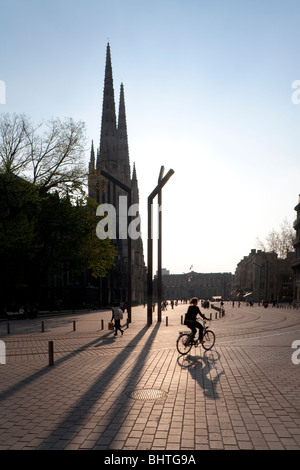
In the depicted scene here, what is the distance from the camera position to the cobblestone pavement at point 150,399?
4875 mm

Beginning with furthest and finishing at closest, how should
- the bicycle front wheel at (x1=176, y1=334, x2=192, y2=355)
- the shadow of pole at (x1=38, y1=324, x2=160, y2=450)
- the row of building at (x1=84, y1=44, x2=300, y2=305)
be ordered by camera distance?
the row of building at (x1=84, y1=44, x2=300, y2=305), the bicycle front wheel at (x1=176, y1=334, x2=192, y2=355), the shadow of pole at (x1=38, y1=324, x2=160, y2=450)

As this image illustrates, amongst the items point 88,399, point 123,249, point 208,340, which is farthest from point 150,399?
point 123,249

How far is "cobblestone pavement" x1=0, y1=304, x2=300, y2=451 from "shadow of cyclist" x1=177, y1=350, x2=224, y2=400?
21 mm

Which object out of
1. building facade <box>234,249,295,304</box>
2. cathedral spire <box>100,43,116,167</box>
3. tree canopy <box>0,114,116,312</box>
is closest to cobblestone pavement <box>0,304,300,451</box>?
tree canopy <box>0,114,116,312</box>

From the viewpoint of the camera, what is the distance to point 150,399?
21.6ft

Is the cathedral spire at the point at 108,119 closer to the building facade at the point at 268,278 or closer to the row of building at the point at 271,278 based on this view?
the row of building at the point at 271,278

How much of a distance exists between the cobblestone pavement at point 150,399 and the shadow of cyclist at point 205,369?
0.07ft

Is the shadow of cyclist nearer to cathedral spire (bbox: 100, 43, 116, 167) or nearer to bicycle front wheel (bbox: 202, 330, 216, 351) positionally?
bicycle front wheel (bbox: 202, 330, 216, 351)

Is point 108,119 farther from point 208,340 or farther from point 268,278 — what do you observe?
point 208,340

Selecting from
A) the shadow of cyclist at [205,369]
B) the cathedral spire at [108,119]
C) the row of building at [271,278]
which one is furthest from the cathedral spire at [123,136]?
the shadow of cyclist at [205,369]

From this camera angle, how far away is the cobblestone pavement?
4875 mm

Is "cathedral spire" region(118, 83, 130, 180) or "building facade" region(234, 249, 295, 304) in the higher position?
"cathedral spire" region(118, 83, 130, 180)
